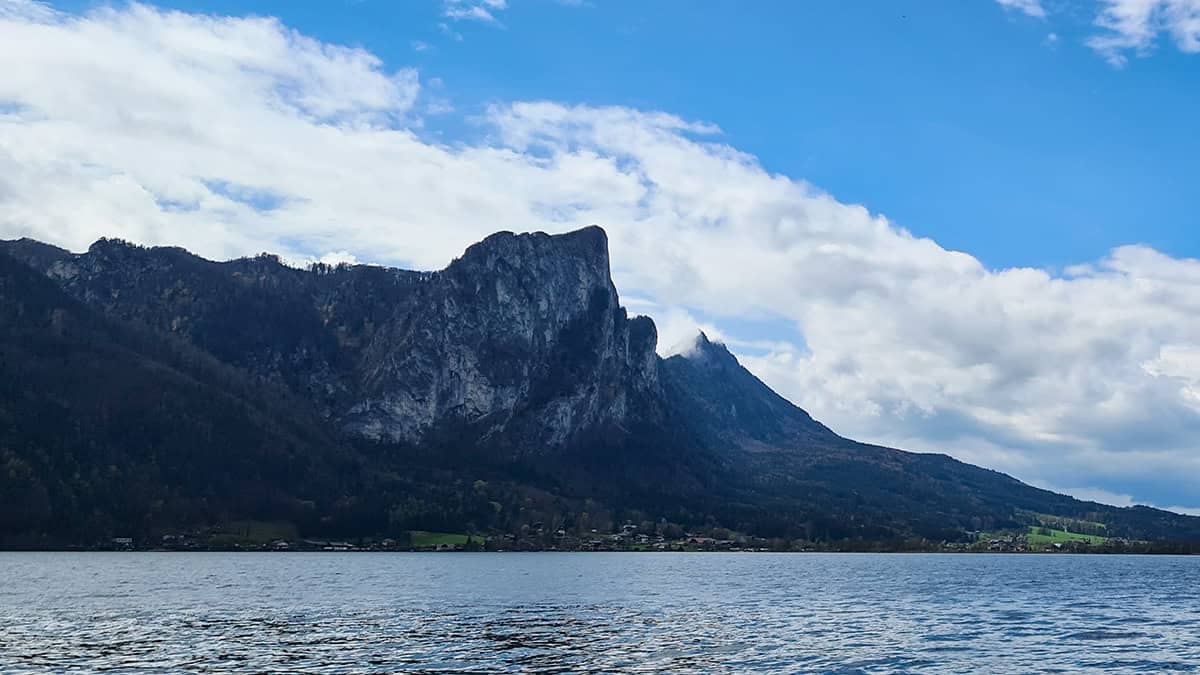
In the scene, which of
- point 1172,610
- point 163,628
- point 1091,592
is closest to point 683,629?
point 163,628

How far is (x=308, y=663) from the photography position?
3182 inches

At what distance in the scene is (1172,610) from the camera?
144 metres

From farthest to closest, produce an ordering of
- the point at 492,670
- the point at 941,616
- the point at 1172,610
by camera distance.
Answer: the point at 1172,610 → the point at 941,616 → the point at 492,670

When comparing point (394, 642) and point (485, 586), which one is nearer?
point (394, 642)

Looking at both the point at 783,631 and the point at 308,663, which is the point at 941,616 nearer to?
the point at 783,631

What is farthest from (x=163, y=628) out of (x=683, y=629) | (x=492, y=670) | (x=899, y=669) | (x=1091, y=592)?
(x=1091, y=592)

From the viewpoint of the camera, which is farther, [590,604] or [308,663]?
[590,604]

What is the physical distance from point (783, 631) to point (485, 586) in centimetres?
9434

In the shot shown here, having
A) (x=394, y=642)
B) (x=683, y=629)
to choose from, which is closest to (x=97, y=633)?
(x=394, y=642)

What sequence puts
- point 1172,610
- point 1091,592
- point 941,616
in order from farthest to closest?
point 1091,592, point 1172,610, point 941,616

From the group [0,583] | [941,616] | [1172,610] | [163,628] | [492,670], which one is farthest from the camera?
[0,583]

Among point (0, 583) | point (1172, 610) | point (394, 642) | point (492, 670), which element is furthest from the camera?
point (0, 583)

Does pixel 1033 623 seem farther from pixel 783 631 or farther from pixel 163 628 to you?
pixel 163 628

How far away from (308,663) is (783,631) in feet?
155
